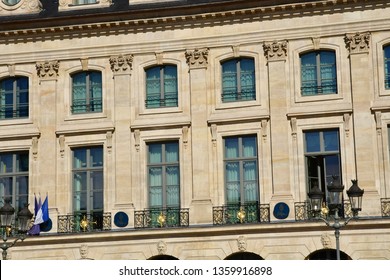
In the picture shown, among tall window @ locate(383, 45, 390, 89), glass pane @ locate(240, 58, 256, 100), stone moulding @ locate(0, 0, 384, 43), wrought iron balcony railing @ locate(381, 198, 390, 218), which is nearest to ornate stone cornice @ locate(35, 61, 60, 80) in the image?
stone moulding @ locate(0, 0, 384, 43)

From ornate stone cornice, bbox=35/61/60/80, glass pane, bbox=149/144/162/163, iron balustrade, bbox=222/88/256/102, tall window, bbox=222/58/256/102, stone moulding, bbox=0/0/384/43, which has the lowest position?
glass pane, bbox=149/144/162/163

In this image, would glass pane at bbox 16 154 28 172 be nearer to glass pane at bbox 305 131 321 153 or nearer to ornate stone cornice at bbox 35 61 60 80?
ornate stone cornice at bbox 35 61 60 80

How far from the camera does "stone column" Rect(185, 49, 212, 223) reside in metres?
28.0

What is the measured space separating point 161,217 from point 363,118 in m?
7.09

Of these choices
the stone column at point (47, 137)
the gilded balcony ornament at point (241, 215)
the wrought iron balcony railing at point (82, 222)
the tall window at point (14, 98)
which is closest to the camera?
the gilded balcony ornament at point (241, 215)

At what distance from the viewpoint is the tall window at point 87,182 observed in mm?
29062

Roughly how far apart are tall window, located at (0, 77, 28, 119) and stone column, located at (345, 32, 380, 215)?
36.2ft

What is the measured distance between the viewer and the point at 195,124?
93.7 feet

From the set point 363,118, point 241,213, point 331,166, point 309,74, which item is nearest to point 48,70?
point 241,213

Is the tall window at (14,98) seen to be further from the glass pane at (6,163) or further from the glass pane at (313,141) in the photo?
the glass pane at (313,141)

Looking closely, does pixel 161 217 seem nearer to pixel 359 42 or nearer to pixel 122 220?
pixel 122 220

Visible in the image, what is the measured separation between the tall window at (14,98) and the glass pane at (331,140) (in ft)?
33.3

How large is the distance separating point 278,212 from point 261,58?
503 centimetres

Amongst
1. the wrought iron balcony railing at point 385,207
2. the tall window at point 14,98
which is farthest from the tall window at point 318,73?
the tall window at point 14,98
